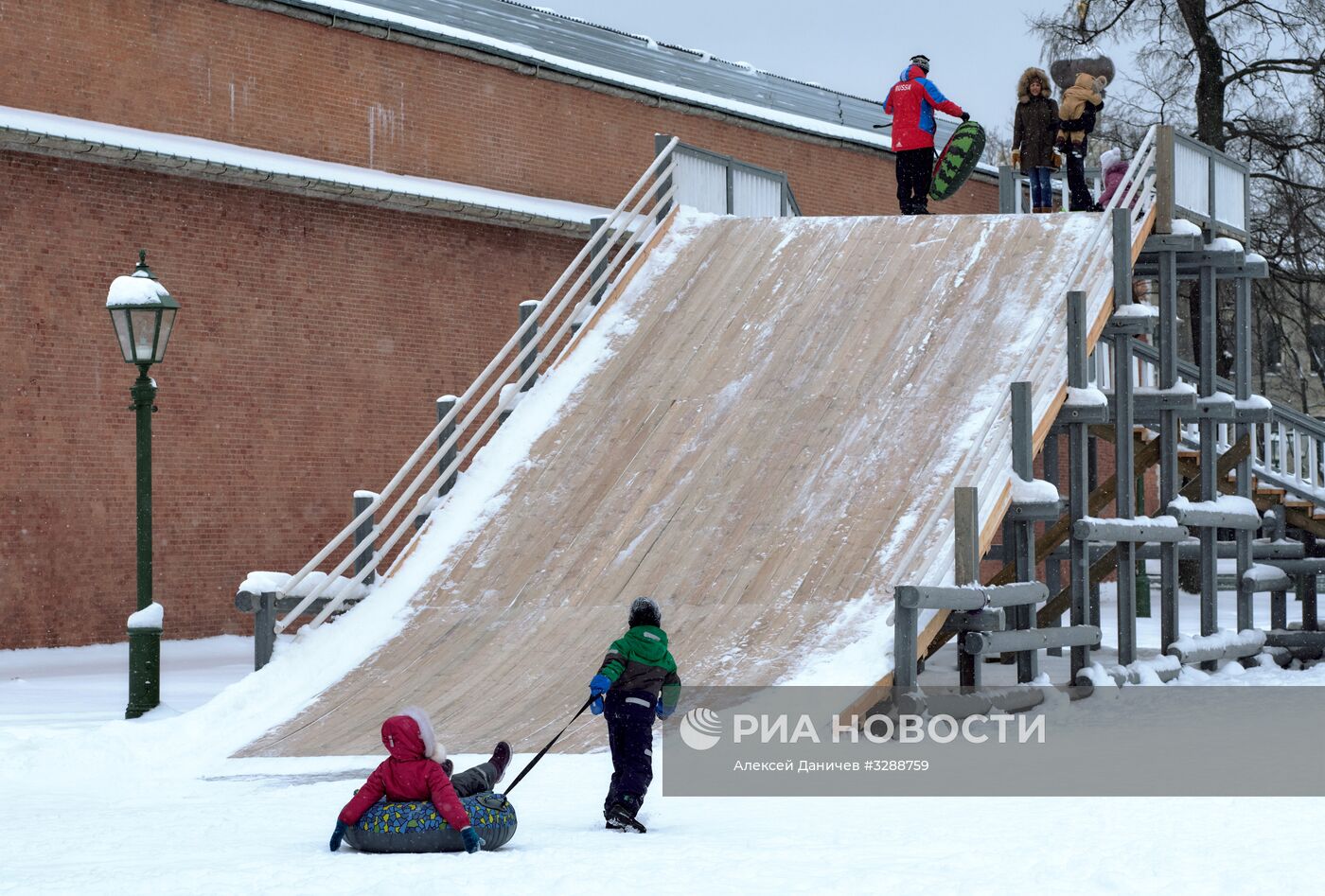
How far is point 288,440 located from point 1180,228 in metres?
9.73

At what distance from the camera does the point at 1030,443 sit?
43.2 feet

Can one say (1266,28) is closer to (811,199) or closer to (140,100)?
(811,199)

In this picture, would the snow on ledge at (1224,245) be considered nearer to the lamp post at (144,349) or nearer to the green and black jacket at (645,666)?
the lamp post at (144,349)

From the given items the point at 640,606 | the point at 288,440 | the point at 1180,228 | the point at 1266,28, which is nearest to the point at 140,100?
the point at 288,440

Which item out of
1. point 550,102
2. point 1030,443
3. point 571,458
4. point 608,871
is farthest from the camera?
point 550,102

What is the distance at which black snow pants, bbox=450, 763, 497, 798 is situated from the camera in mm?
8219

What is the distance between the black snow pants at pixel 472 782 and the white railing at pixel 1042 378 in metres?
4.36

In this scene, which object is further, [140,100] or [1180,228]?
[140,100]

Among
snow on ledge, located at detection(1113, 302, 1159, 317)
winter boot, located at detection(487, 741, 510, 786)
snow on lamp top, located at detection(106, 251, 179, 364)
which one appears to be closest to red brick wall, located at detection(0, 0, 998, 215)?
snow on lamp top, located at detection(106, 251, 179, 364)

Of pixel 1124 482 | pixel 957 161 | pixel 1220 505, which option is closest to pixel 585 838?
pixel 1124 482

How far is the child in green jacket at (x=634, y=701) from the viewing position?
8438 millimetres

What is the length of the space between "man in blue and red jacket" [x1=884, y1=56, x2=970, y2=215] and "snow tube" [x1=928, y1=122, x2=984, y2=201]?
0.37 m

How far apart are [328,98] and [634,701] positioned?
45.8 feet

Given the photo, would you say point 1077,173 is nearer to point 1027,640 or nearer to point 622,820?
point 1027,640
